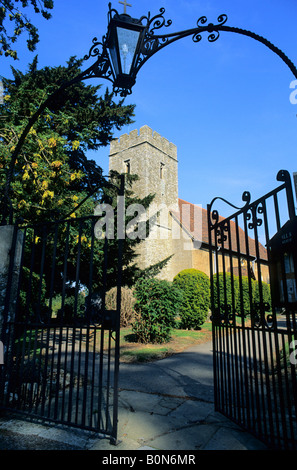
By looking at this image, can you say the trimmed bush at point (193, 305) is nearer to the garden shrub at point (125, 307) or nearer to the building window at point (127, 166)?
the garden shrub at point (125, 307)

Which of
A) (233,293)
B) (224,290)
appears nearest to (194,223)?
(224,290)

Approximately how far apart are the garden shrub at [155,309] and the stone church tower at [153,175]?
13176 millimetres

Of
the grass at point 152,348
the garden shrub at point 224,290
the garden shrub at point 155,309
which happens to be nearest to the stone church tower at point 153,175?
the garden shrub at point 224,290

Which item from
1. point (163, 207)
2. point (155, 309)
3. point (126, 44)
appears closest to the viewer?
point (126, 44)

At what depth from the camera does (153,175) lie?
82.1ft

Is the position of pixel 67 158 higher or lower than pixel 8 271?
higher

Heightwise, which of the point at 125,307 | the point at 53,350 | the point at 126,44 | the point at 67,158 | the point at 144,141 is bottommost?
the point at 53,350

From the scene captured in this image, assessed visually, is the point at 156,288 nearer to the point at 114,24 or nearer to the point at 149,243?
the point at 114,24

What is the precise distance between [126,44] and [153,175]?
72.6 feet

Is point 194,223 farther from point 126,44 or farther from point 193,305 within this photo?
point 126,44

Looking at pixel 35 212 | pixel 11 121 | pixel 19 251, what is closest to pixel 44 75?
pixel 11 121

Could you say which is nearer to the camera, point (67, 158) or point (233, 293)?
point (233, 293)

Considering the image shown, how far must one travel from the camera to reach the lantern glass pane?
122 inches

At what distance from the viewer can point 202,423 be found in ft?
10.9
